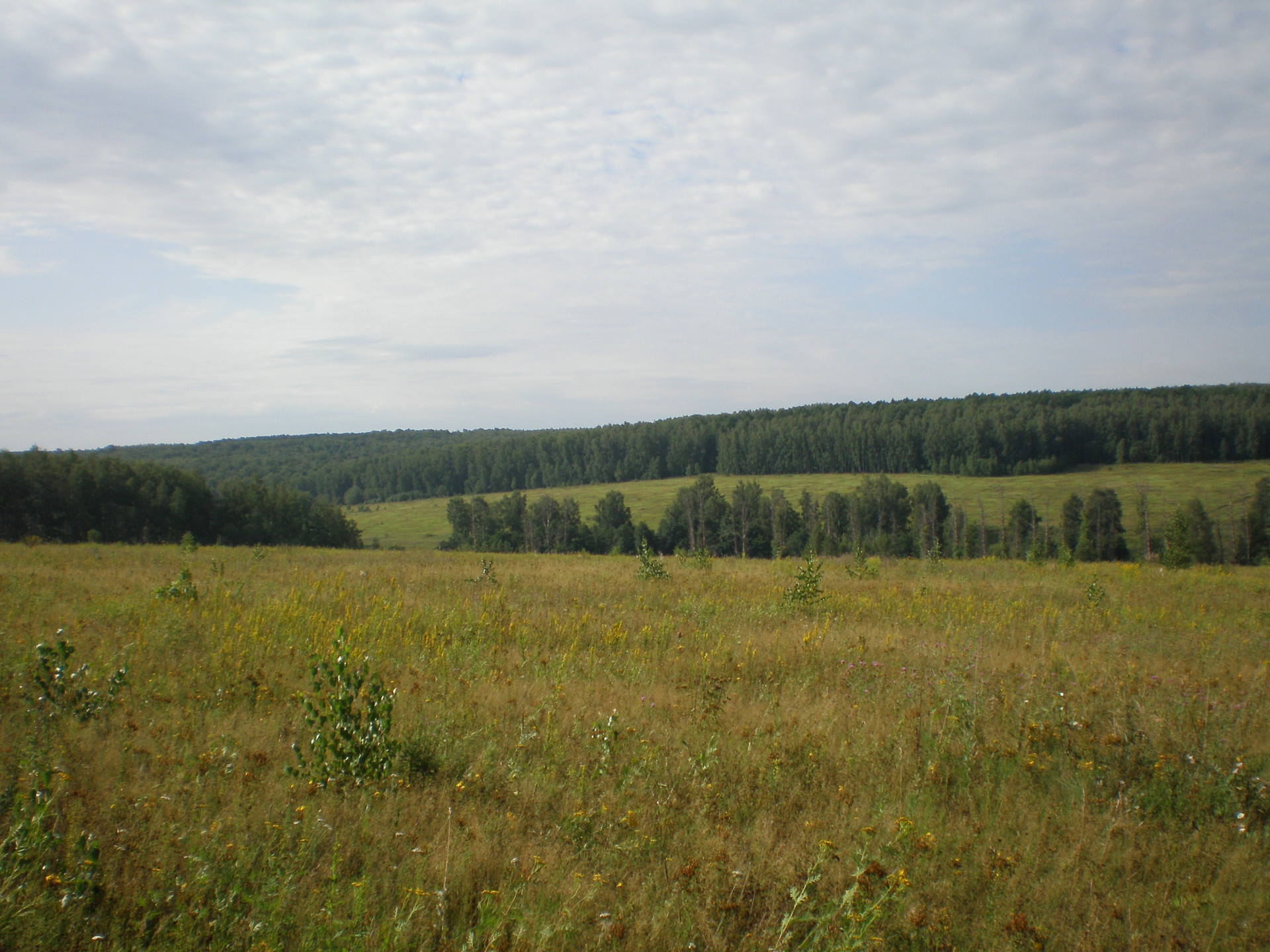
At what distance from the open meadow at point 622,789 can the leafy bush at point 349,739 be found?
3 centimetres

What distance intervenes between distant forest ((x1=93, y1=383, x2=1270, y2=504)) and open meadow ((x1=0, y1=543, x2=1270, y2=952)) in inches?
4074

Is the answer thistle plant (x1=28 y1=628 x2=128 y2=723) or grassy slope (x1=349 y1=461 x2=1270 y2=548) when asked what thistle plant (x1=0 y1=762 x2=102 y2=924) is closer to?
thistle plant (x1=28 y1=628 x2=128 y2=723)

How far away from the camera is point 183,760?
4176mm

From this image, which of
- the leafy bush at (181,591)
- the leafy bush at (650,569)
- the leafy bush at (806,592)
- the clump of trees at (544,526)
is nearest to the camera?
the leafy bush at (181,591)

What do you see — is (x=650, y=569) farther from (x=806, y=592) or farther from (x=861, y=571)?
(x=861, y=571)

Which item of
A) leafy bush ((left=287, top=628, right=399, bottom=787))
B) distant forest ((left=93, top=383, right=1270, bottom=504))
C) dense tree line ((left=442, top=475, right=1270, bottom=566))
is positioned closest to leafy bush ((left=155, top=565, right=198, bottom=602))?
leafy bush ((left=287, top=628, right=399, bottom=787))

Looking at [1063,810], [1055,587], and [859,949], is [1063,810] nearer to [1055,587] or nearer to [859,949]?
[859,949]

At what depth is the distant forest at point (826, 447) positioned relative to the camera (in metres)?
101

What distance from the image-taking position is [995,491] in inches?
3511

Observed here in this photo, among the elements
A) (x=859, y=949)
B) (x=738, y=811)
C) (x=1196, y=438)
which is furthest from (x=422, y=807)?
(x=1196, y=438)

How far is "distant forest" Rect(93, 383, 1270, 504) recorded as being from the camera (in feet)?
332

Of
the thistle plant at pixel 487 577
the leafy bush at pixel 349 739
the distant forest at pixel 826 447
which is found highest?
the distant forest at pixel 826 447

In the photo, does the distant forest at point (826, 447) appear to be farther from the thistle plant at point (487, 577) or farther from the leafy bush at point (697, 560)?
the thistle plant at point (487, 577)

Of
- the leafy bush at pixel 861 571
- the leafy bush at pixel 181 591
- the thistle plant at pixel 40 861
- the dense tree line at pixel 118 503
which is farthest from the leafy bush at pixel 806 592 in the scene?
the dense tree line at pixel 118 503
